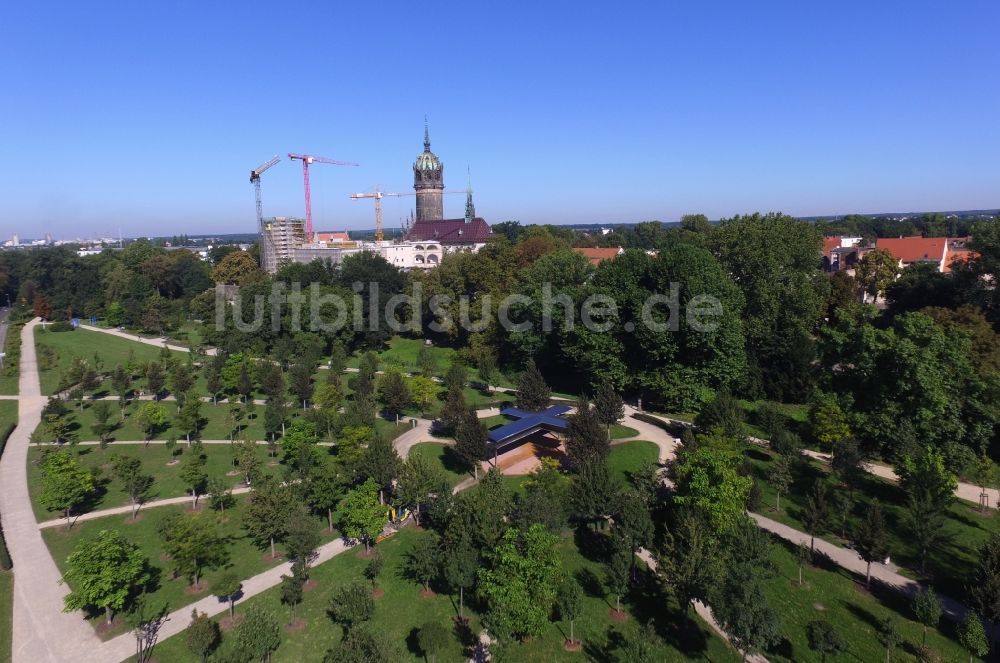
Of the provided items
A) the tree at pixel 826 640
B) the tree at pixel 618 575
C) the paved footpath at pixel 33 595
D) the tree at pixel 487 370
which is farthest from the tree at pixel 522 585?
the tree at pixel 487 370

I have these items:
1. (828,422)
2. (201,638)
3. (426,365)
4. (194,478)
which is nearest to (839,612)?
(828,422)

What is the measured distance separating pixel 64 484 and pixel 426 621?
57.8 feet

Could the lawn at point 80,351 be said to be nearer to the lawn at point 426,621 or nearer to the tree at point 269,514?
the tree at point 269,514

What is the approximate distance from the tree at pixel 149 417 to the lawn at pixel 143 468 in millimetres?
1185

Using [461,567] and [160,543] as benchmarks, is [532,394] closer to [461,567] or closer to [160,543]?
[461,567]

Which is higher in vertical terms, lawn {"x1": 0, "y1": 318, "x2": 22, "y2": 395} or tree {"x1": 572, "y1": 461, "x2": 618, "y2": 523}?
tree {"x1": 572, "y1": 461, "x2": 618, "y2": 523}

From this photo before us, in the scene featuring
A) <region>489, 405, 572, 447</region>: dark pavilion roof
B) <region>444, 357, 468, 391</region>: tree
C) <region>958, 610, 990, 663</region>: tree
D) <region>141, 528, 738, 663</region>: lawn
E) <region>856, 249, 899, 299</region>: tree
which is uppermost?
<region>856, 249, 899, 299</region>: tree

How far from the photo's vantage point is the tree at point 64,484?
24.8 meters

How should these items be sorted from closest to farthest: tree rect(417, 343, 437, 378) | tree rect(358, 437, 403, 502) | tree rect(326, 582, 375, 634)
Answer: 1. tree rect(326, 582, 375, 634)
2. tree rect(358, 437, 403, 502)
3. tree rect(417, 343, 437, 378)

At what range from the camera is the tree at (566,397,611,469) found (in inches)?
1068

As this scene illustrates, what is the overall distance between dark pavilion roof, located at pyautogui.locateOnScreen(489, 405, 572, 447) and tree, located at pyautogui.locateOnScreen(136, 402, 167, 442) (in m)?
20.5

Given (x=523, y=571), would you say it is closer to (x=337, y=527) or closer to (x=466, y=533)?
(x=466, y=533)

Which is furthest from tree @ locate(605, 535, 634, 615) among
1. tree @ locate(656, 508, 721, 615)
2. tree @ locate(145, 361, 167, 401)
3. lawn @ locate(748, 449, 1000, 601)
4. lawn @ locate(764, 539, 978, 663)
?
tree @ locate(145, 361, 167, 401)

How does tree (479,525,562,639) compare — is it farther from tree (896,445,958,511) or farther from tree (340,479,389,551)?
tree (896,445,958,511)
